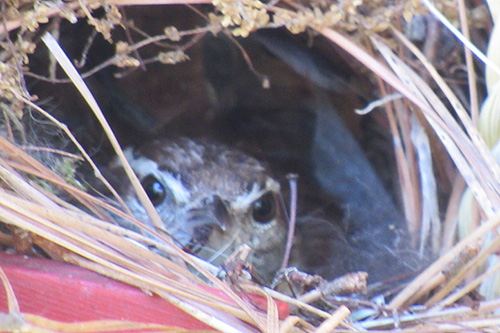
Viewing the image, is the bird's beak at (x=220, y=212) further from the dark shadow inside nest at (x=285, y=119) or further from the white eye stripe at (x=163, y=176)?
the dark shadow inside nest at (x=285, y=119)

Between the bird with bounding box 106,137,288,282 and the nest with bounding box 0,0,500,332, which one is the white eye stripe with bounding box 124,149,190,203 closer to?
the bird with bounding box 106,137,288,282

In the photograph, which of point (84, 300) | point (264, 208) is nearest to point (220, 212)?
point (264, 208)

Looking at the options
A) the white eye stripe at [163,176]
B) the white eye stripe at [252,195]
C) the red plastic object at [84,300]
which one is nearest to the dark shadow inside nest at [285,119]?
the white eye stripe at [163,176]

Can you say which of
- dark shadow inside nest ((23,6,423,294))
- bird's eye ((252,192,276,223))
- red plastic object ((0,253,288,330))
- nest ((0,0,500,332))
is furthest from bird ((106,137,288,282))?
red plastic object ((0,253,288,330))

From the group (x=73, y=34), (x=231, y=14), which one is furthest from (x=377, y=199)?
(x=73, y=34)

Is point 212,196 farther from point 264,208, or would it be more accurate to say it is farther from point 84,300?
point 84,300

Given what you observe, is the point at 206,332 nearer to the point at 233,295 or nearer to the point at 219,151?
the point at 233,295
